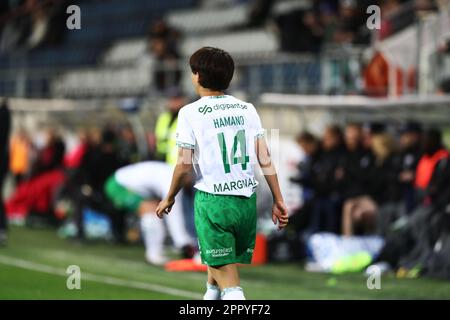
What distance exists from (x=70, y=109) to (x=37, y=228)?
299 centimetres

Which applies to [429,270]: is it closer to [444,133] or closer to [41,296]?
[444,133]

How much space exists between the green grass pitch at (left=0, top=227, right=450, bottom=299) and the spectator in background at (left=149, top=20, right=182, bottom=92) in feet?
19.6

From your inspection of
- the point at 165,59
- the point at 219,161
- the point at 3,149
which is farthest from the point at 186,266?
the point at 165,59

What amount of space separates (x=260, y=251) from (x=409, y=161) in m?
2.29

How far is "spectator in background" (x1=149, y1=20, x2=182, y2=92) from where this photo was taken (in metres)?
22.8

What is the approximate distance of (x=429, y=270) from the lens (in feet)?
45.3

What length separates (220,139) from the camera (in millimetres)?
8359

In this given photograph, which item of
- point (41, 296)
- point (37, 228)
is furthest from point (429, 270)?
point (37, 228)

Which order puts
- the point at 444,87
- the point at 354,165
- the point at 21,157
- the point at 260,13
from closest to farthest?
1. the point at 354,165
2. the point at 444,87
3. the point at 21,157
4. the point at 260,13

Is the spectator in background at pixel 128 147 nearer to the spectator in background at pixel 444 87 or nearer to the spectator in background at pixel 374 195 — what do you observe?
the spectator in background at pixel 374 195

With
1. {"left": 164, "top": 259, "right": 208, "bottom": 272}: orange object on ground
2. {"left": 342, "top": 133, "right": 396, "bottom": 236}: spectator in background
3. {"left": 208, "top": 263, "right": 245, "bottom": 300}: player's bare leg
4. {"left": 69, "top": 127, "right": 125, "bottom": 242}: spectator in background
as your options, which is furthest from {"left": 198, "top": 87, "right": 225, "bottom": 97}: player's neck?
{"left": 69, "top": 127, "right": 125, "bottom": 242}: spectator in background

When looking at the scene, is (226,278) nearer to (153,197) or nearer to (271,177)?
(271,177)

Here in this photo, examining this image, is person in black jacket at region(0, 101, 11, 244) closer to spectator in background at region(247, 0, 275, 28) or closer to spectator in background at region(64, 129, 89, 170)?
spectator in background at region(64, 129, 89, 170)
